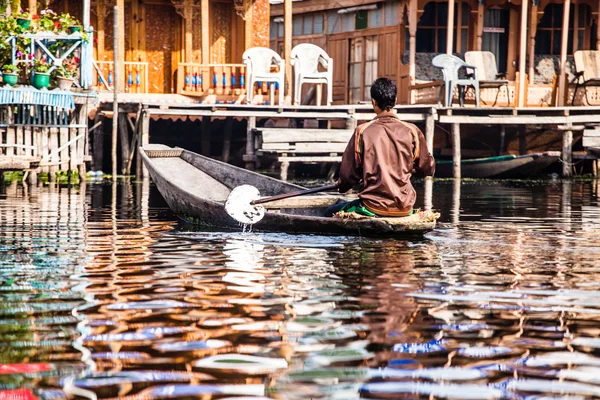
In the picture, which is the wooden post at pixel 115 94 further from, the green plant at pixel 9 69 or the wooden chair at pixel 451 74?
the wooden chair at pixel 451 74

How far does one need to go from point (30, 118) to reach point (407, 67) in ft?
30.1

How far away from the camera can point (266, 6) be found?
2334 cm

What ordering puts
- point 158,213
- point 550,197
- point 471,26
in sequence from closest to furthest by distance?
point 158,213
point 550,197
point 471,26

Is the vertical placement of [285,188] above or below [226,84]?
below

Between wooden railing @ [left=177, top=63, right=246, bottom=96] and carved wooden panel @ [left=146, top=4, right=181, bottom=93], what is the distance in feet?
2.71

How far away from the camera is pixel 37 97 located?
681 inches

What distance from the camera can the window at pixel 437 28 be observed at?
2455cm

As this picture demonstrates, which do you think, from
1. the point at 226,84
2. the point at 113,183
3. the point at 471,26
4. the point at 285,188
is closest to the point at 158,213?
the point at 285,188

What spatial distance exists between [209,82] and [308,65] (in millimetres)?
2554

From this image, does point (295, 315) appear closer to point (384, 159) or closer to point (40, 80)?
point (384, 159)

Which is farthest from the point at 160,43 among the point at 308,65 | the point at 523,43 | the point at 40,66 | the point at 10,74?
the point at 523,43

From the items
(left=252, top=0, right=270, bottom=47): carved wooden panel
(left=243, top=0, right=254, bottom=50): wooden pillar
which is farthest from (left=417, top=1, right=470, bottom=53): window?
(left=243, top=0, right=254, bottom=50): wooden pillar

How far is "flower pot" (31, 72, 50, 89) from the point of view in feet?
57.1

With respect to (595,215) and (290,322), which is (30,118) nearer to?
(595,215)
